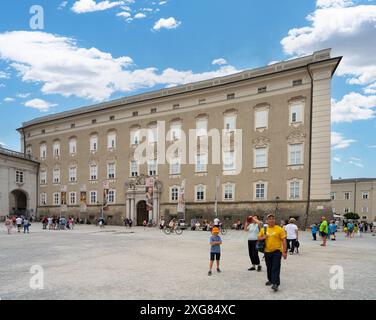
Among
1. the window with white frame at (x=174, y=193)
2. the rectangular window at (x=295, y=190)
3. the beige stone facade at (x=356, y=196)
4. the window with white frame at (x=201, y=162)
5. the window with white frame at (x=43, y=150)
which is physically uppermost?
the window with white frame at (x=43, y=150)

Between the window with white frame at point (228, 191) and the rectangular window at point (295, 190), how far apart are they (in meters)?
6.45

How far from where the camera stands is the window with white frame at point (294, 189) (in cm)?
3321

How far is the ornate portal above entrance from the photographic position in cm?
4141

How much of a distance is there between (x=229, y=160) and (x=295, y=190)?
805cm

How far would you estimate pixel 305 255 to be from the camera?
49.1 ft

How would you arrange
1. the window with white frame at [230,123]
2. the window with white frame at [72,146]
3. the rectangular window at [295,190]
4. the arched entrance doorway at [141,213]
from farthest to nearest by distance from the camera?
1. the window with white frame at [72,146]
2. the arched entrance doorway at [141,213]
3. the window with white frame at [230,123]
4. the rectangular window at [295,190]

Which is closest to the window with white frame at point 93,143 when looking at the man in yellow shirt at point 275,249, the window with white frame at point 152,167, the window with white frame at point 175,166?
the window with white frame at point 152,167

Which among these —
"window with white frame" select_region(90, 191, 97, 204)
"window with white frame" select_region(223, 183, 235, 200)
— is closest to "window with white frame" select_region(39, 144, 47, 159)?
"window with white frame" select_region(90, 191, 97, 204)

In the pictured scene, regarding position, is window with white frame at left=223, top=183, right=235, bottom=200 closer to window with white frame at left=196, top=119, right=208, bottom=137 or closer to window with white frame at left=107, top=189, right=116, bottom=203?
window with white frame at left=196, top=119, right=208, bottom=137

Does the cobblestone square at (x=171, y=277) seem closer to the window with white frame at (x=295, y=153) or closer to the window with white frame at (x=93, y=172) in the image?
the window with white frame at (x=295, y=153)

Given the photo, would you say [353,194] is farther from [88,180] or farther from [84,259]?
[84,259]

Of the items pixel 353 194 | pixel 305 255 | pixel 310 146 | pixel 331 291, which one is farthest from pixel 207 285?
pixel 353 194

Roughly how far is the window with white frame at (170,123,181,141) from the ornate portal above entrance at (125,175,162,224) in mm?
5969
